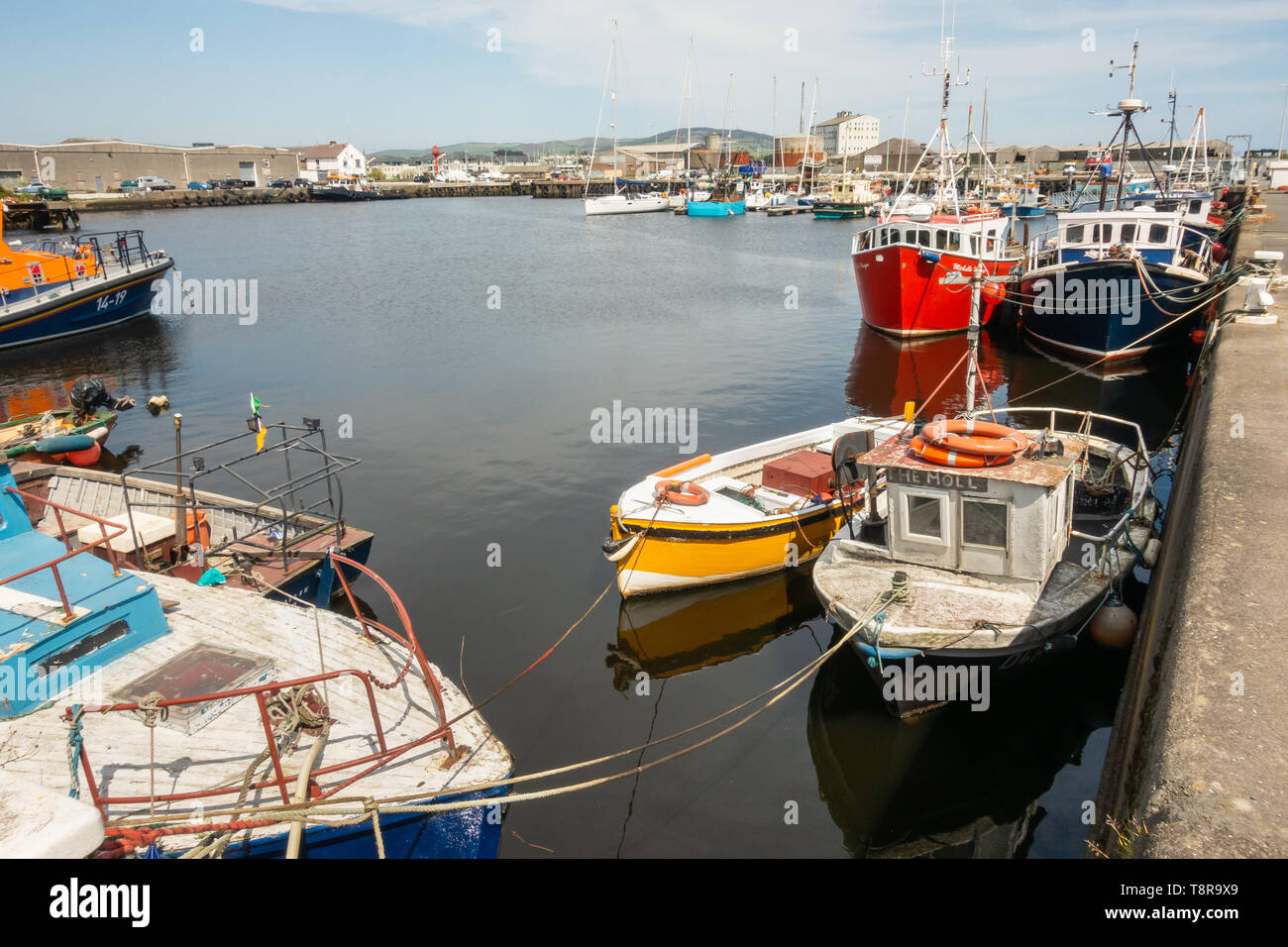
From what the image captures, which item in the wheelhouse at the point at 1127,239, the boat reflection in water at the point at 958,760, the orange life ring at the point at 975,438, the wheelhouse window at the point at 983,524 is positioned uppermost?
the wheelhouse at the point at 1127,239

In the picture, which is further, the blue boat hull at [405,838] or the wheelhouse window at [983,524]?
the wheelhouse window at [983,524]

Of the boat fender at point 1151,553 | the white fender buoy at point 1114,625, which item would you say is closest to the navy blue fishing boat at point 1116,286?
the boat fender at point 1151,553

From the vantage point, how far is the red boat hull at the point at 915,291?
109 ft

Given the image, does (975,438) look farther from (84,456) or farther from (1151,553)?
(84,456)

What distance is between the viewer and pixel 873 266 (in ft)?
114

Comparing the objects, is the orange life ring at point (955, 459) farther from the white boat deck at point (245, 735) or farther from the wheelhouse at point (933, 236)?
the wheelhouse at point (933, 236)

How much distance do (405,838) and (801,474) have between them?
9.88 m

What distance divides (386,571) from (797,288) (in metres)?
39.8

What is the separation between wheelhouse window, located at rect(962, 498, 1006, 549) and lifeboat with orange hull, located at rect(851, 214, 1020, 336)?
24066 millimetres

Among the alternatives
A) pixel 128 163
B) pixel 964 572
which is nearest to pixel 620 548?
pixel 964 572

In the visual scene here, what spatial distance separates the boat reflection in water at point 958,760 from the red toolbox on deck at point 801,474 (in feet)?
11.8

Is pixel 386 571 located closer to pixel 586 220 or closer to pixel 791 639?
pixel 791 639

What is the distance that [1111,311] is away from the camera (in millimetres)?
27703
